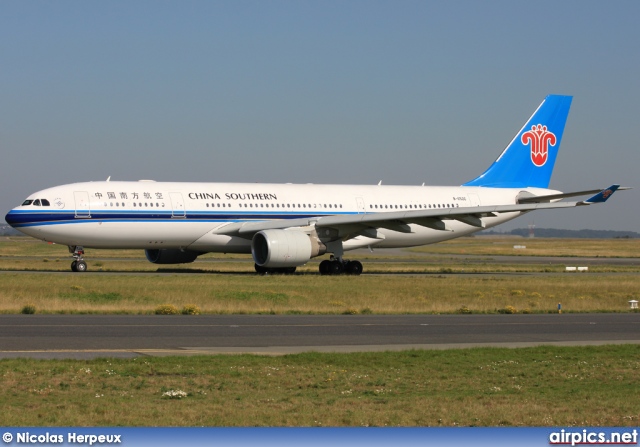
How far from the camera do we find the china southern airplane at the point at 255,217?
130 feet

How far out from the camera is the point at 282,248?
1532 inches

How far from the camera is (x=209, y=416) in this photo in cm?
1137

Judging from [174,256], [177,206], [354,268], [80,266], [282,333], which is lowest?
[282,333]

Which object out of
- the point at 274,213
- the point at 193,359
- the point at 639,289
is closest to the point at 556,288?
the point at 639,289

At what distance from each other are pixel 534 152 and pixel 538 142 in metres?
0.62

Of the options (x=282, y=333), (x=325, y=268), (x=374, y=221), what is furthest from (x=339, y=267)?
(x=282, y=333)

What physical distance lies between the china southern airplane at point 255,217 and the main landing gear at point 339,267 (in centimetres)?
5

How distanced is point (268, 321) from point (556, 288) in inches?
632

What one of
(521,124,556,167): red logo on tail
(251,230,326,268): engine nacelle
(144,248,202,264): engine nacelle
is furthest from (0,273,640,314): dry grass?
(521,124,556,167): red logo on tail

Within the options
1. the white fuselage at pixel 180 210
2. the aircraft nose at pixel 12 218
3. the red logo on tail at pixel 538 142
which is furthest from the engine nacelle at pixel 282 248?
the red logo on tail at pixel 538 142

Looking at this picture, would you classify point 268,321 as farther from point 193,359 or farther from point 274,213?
point 274,213

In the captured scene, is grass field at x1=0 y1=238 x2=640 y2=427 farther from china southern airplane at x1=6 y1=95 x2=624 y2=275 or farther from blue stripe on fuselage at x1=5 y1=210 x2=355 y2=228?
blue stripe on fuselage at x1=5 y1=210 x2=355 y2=228

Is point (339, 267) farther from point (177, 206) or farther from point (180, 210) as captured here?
point (177, 206)

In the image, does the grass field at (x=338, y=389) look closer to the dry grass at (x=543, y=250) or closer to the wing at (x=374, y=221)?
the wing at (x=374, y=221)
